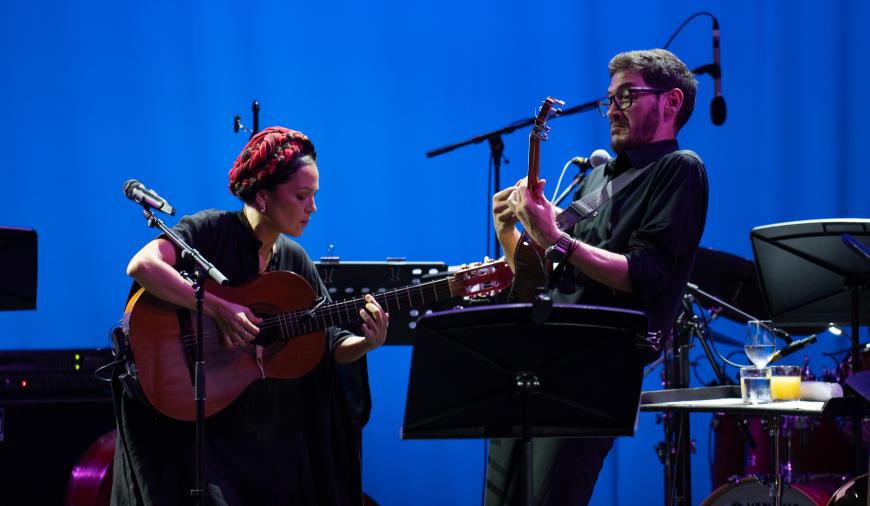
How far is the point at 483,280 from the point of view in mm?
3928

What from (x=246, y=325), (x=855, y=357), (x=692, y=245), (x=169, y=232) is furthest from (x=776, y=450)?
(x=169, y=232)

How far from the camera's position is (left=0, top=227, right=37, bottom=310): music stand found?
4.62 meters

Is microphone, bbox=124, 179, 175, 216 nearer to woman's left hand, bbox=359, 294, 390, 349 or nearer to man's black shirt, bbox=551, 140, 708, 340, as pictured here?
woman's left hand, bbox=359, 294, 390, 349

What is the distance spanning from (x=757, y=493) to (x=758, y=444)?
1.84ft

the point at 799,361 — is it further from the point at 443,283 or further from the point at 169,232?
the point at 169,232

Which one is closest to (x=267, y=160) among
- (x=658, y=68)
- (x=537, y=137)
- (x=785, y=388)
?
(x=537, y=137)

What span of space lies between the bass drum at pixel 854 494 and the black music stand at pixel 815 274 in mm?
85

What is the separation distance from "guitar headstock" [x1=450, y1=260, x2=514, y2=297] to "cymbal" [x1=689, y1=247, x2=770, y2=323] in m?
1.60

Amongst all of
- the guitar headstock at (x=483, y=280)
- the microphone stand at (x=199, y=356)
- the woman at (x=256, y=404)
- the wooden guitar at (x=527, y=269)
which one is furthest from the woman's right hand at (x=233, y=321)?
the wooden guitar at (x=527, y=269)

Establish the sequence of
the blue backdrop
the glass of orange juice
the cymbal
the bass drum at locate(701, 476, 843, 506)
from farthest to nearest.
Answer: the blue backdrop < the cymbal < the bass drum at locate(701, 476, 843, 506) < the glass of orange juice

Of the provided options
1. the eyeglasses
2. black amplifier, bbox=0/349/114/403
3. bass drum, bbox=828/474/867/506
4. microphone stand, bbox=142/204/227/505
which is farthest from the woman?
bass drum, bbox=828/474/867/506

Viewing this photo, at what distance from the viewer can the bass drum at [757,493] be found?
4.84 m

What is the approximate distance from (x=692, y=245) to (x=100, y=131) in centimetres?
410

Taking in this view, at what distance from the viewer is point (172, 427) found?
147 inches
